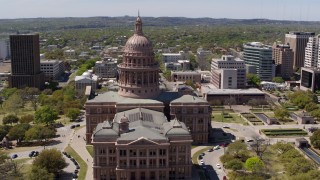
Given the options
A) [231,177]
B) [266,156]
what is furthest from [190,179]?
[266,156]

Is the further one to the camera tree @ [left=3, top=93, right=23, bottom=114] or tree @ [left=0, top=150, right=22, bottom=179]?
tree @ [left=3, top=93, right=23, bottom=114]

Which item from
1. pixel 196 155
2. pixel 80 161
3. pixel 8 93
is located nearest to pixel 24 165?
pixel 80 161

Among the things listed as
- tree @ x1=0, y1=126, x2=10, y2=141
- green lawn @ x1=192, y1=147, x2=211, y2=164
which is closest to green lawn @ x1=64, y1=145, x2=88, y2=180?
tree @ x1=0, y1=126, x2=10, y2=141

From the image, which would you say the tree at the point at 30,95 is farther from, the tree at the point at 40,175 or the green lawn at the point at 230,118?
the tree at the point at 40,175

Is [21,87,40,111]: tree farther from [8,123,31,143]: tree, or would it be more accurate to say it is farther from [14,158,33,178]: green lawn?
[14,158,33,178]: green lawn

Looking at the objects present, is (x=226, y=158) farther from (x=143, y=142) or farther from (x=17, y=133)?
(x=17, y=133)

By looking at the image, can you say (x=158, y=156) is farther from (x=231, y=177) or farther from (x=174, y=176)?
(x=231, y=177)

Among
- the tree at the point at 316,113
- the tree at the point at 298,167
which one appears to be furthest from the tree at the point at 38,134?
the tree at the point at 316,113
